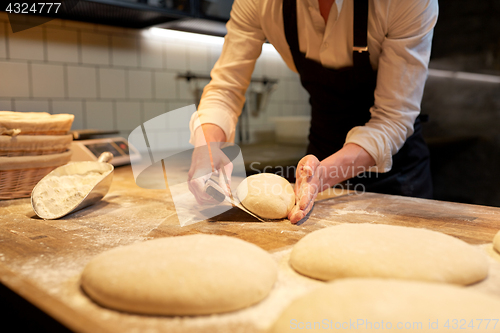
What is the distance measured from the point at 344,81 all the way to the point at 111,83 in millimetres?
1475

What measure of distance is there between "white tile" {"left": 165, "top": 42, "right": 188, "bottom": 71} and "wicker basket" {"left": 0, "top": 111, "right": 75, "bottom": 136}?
4.17 ft

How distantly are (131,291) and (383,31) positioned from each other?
111cm

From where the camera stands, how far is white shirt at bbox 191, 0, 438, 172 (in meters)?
1.19

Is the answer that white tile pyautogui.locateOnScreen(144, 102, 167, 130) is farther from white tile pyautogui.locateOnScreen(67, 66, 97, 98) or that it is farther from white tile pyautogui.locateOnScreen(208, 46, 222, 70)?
white tile pyautogui.locateOnScreen(208, 46, 222, 70)

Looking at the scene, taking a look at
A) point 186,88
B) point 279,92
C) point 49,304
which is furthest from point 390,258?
point 279,92

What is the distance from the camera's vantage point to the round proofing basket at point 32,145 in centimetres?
116

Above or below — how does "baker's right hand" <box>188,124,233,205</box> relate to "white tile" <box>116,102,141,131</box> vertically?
below

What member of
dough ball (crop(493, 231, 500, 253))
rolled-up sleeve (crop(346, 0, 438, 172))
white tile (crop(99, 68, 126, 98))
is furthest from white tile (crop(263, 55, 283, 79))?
dough ball (crop(493, 231, 500, 253))

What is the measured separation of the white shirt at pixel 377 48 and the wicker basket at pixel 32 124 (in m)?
0.46

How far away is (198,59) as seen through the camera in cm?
263

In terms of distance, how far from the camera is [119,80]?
228 centimetres

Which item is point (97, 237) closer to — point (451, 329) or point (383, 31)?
point (451, 329)

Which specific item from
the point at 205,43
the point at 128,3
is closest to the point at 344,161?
the point at 128,3

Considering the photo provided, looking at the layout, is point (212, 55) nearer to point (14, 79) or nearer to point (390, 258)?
point (14, 79)
